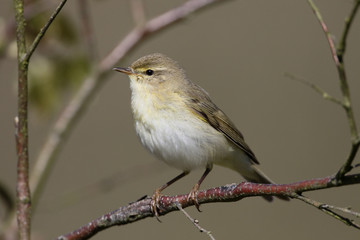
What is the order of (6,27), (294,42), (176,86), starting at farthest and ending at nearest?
(294,42) < (176,86) < (6,27)

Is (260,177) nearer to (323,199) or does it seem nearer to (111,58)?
(111,58)

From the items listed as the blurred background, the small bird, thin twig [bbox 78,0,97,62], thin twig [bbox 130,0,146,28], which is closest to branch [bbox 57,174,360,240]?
the small bird

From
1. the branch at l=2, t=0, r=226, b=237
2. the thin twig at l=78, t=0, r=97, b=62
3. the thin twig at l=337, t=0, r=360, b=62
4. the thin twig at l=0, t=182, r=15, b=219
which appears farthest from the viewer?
the thin twig at l=78, t=0, r=97, b=62

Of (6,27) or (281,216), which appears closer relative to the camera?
(6,27)

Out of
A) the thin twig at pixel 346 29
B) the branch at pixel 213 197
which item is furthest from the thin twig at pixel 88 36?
the thin twig at pixel 346 29

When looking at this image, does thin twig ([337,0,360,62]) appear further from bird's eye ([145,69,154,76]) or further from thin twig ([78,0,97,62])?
bird's eye ([145,69,154,76])

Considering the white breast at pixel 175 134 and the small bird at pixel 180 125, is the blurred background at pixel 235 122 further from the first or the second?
the white breast at pixel 175 134

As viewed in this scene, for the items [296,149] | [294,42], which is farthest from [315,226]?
[294,42]
